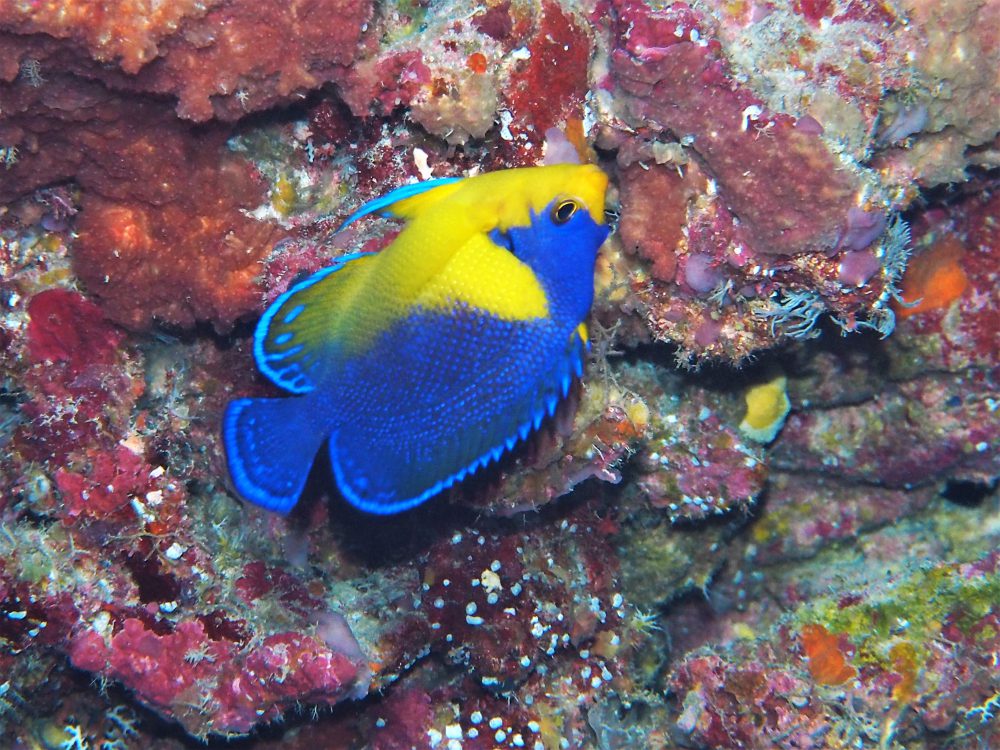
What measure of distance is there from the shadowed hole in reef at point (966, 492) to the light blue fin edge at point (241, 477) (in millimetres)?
4665

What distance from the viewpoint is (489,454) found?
244 cm

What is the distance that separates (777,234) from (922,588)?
239 cm

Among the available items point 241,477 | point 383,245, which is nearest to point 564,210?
point 383,245

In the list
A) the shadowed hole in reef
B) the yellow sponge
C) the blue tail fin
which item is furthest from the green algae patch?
the blue tail fin

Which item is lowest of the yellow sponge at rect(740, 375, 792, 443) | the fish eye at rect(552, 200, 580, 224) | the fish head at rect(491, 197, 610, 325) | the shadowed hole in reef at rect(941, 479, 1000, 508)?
the shadowed hole in reef at rect(941, 479, 1000, 508)

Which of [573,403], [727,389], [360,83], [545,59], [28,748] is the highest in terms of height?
[545,59]

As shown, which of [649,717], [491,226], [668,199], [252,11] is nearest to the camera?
[491,226]

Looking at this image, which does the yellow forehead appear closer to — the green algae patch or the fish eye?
the fish eye

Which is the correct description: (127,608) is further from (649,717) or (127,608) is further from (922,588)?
(922,588)

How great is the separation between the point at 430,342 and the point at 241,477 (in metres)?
0.92

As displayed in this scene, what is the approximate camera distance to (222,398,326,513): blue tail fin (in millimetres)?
2562

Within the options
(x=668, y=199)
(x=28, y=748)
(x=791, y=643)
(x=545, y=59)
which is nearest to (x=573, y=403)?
(x=668, y=199)

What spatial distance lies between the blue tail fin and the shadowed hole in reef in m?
4.62

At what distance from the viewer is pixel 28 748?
3115 millimetres
